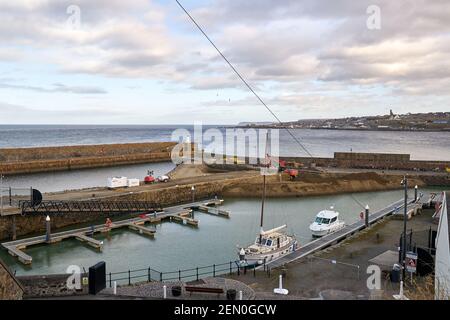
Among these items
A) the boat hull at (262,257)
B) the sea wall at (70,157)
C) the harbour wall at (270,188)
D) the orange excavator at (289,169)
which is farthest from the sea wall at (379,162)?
the boat hull at (262,257)

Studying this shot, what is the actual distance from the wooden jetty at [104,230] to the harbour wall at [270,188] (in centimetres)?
286

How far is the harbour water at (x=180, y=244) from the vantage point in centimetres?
2480

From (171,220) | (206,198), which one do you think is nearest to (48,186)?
(206,198)

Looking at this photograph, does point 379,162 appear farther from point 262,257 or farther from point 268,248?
point 262,257

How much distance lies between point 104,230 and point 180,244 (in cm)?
648

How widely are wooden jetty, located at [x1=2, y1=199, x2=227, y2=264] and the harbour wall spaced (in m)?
2.86

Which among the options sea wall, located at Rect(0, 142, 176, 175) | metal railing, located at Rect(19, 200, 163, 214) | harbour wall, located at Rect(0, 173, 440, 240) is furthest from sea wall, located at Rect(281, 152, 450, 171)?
sea wall, located at Rect(0, 142, 176, 175)

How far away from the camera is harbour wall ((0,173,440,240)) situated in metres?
39.3

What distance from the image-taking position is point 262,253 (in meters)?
23.2

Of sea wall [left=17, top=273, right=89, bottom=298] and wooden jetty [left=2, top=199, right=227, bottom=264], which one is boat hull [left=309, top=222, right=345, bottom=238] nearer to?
wooden jetty [left=2, top=199, right=227, bottom=264]

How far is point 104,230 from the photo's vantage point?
31.2 metres

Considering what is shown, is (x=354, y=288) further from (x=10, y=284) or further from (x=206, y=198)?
(x=206, y=198)
